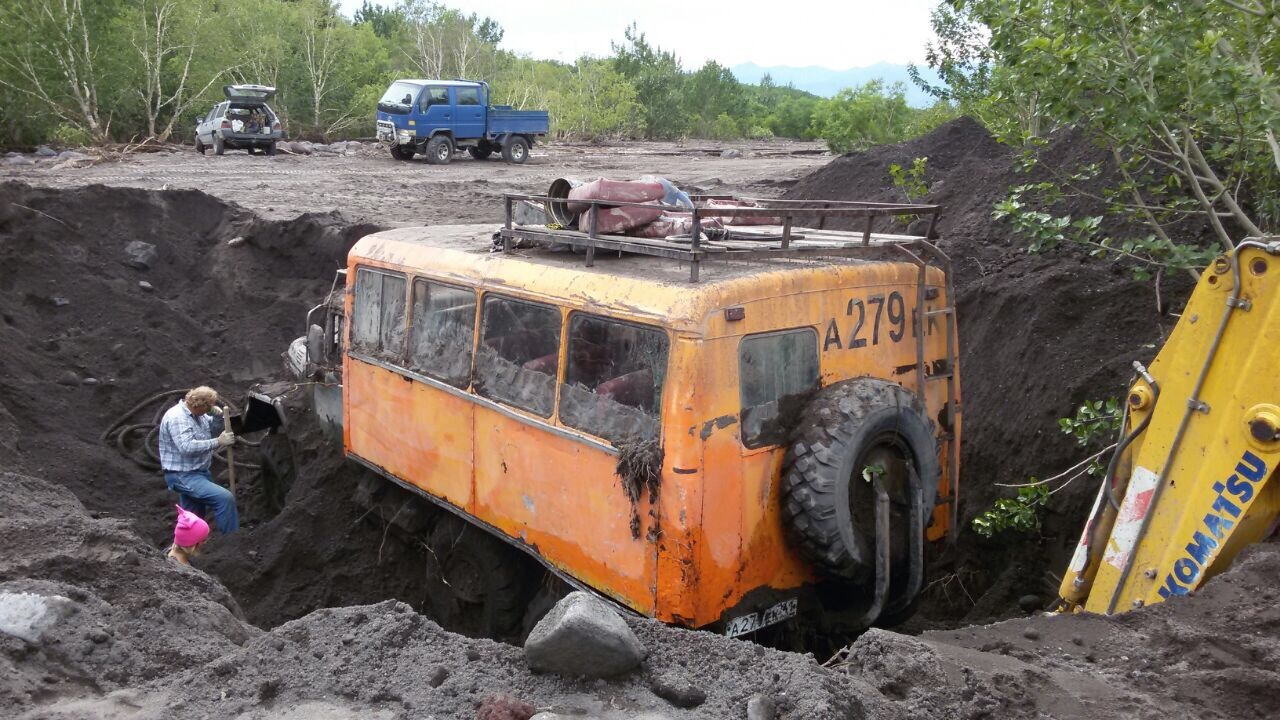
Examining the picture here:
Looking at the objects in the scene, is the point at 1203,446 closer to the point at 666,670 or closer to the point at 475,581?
the point at 666,670

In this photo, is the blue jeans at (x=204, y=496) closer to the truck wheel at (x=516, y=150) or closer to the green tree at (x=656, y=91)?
the truck wheel at (x=516, y=150)

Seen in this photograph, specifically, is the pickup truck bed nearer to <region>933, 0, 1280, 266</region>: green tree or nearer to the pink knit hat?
the pink knit hat

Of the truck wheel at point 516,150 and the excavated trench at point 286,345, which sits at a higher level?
the truck wheel at point 516,150

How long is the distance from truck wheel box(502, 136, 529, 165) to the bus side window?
838 inches

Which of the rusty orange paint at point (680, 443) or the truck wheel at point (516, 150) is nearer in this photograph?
the rusty orange paint at point (680, 443)

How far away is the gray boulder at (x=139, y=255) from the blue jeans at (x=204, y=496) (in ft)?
18.7

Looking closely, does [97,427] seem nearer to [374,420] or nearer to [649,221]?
[374,420]

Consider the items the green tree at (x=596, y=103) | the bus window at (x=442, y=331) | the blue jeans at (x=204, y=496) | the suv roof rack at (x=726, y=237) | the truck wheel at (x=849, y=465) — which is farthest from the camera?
the green tree at (x=596, y=103)

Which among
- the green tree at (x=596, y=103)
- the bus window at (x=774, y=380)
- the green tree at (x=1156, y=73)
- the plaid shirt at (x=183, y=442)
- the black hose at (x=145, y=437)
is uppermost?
the green tree at (x=596, y=103)

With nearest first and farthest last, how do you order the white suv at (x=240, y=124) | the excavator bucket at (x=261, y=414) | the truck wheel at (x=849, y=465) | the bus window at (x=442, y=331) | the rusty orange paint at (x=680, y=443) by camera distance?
1. the rusty orange paint at (x=680, y=443)
2. the truck wheel at (x=849, y=465)
3. the bus window at (x=442, y=331)
4. the excavator bucket at (x=261, y=414)
5. the white suv at (x=240, y=124)

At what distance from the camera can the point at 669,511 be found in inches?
159

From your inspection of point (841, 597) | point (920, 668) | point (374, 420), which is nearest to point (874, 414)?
point (841, 597)

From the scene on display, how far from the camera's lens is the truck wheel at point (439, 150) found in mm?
25922

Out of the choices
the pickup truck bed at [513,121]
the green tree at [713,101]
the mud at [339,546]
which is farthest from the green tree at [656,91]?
the mud at [339,546]
